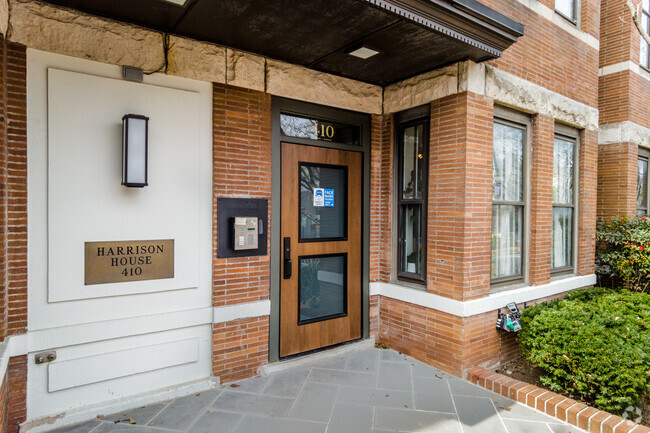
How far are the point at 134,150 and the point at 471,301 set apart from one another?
3.76 m

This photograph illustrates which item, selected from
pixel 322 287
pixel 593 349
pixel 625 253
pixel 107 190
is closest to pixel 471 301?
pixel 593 349

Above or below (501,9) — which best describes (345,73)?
below

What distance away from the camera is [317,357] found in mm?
4512

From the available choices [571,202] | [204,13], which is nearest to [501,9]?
[571,202]

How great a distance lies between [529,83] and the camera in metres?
4.88

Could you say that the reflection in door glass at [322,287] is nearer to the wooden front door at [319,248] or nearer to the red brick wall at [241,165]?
the wooden front door at [319,248]

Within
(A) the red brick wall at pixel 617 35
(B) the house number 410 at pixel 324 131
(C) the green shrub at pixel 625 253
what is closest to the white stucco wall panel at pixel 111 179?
(B) the house number 410 at pixel 324 131

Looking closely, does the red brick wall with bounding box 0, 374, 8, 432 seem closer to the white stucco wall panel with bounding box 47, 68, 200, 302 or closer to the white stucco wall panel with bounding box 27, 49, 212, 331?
the white stucco wall panel with bounding box 27, 49, 212, 331

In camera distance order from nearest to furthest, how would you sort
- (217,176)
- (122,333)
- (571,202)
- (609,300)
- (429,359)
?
(122,333) → (217,176) → (429,359) → (609,300) → (571,202)

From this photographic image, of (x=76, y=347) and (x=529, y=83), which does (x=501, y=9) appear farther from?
(x=76, y=347)

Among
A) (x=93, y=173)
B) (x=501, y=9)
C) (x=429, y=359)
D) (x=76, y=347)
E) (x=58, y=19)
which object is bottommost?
(x=429, y=359)

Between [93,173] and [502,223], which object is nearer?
[93,173]

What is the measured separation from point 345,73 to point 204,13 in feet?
6.29

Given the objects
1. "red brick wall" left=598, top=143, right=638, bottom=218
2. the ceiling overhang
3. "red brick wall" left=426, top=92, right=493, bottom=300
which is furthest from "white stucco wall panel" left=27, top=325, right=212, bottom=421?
"red brick wall" left=598, top=143, right=638, bottom=218
